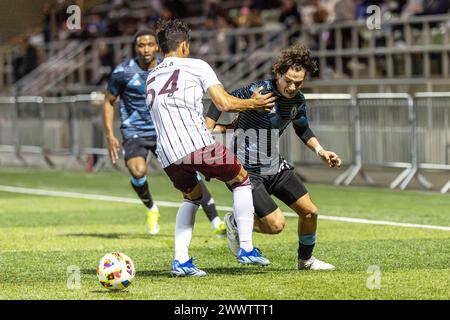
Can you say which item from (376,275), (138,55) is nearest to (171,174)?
(376,275)

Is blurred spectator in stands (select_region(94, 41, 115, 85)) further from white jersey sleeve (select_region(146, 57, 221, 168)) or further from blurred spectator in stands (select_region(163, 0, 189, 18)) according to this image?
white jersey sleeve (select_region(146, 57, 221, 168))

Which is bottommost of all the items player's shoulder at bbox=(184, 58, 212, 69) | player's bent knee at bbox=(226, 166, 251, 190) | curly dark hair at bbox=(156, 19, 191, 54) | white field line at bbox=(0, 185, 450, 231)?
white field line at bbox=(0, 185, 450, 231)

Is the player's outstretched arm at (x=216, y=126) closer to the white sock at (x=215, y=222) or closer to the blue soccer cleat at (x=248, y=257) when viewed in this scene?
the blue soccer cleat at (x=248, y=257)

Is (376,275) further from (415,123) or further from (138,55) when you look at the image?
(415,123)

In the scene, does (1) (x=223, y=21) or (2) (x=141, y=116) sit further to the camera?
(1) (x=223, y=21)

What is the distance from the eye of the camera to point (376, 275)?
10.2m

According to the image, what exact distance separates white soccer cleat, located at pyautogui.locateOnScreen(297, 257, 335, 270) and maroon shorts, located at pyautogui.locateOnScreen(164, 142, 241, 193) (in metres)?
1.20

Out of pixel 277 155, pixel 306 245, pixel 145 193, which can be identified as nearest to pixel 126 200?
pixel 145 193

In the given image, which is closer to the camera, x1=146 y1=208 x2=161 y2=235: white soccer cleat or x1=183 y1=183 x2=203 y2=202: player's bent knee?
x1=183 y1=183 x2=203 y2=202: player's bent knee

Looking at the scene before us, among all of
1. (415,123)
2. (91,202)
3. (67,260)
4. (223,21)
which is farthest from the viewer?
(223,21)

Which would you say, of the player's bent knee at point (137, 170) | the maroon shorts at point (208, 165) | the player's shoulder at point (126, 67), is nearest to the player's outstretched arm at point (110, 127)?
the player's shoulder at point (126, 67)

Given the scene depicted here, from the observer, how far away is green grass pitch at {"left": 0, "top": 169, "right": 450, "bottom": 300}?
31.1 ft

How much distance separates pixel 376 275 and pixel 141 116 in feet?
18.7

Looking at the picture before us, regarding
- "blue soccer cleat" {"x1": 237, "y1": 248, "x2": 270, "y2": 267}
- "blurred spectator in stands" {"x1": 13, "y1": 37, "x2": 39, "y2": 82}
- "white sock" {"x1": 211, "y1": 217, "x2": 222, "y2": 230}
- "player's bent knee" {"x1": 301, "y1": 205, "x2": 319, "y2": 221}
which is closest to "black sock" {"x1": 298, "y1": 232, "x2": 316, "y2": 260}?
"player's bent knee" {"x1": 301, "y1": 205, "x2": 319, "y2": 221}
